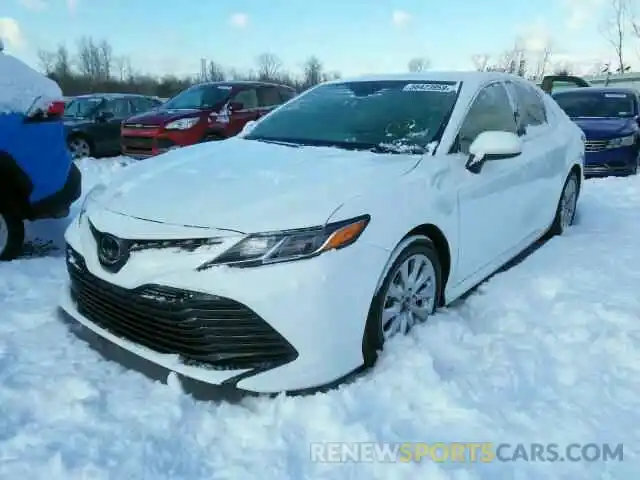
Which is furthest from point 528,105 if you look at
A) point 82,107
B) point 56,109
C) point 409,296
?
point 82,107

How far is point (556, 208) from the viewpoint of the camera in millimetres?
4715

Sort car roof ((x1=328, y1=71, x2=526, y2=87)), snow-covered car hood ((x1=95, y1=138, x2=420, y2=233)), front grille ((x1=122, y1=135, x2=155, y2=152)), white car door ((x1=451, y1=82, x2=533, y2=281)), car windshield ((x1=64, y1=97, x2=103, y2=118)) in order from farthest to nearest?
car windshield ((x1=64, y1=97, x2=103, y2=118))
front grille ((x1=122, y1=135, x2=155, y2=152))
car roof ((x1=328, y1=71, x2=526, y2=87))
white car door ((x1=451, y1=82, x2=533, y2=281))
snow-covered car hood ((x1=95, y1=138, x2=420, y2=233))

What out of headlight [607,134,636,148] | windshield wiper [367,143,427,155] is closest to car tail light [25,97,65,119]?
windshield wiper [367,143,427,155]

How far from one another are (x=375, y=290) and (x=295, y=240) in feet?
1.49

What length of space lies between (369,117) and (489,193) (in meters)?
0.85

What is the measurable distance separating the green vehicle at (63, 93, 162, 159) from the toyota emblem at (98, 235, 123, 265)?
31.9 ft

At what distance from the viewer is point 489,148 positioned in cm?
307

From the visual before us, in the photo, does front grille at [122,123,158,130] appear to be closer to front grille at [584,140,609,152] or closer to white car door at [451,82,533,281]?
white car door at [451,82,533,281]

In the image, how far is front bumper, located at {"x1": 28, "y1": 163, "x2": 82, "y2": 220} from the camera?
4.00 meters

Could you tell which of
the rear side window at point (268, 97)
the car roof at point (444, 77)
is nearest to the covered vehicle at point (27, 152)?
the car roof at point (444, 77)

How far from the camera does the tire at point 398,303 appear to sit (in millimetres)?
2484

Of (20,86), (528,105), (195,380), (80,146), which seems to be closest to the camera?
(195,380)

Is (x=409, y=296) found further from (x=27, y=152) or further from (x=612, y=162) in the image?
(x=612, y=162)

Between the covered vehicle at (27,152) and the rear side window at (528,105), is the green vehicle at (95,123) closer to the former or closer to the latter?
the covered vehicle at (27,152)
